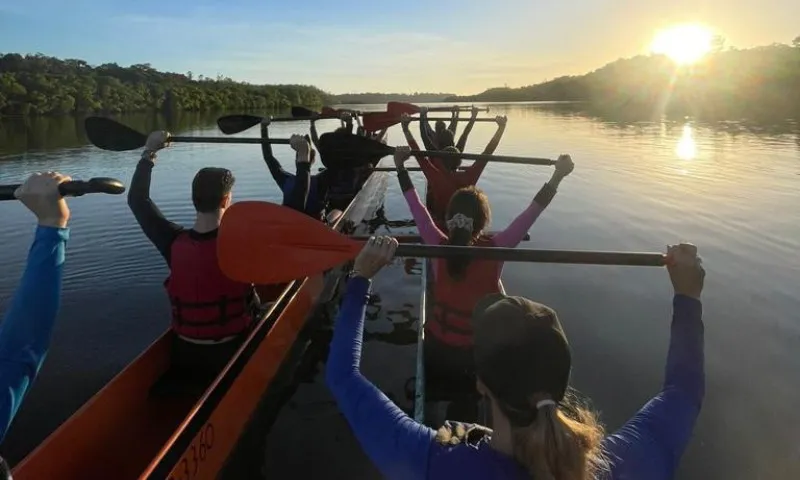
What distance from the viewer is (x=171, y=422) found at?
13.0ft

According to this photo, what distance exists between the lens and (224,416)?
12.3 feet

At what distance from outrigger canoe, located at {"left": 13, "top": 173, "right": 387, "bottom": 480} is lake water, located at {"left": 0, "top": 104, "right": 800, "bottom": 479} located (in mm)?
524

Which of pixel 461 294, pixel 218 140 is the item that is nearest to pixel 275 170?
pixel 218 140

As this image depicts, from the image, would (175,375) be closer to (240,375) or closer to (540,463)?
(240,375)

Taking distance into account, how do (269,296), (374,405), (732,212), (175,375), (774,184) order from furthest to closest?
(774,184) < (732,212) < (269,296) < (175,375) < (374,405)

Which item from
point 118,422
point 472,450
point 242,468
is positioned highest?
point 472,450

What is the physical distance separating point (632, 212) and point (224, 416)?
11720 millimetres

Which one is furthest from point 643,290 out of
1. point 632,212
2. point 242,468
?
point 242,468

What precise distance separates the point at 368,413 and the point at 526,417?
545mm

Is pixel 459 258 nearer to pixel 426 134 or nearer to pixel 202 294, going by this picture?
pixel 202 294

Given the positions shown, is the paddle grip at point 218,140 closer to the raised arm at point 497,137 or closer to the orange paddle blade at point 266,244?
the raised arm at point 497,137

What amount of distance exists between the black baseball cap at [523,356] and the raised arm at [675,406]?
0.36 meters

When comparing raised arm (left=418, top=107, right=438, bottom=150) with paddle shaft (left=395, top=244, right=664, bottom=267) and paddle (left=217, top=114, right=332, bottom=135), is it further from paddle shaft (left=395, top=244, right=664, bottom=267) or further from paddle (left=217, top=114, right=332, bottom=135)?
paddle shaft (left=395, top=244, right=664, bottom=267)

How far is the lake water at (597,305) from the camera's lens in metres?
4.92
